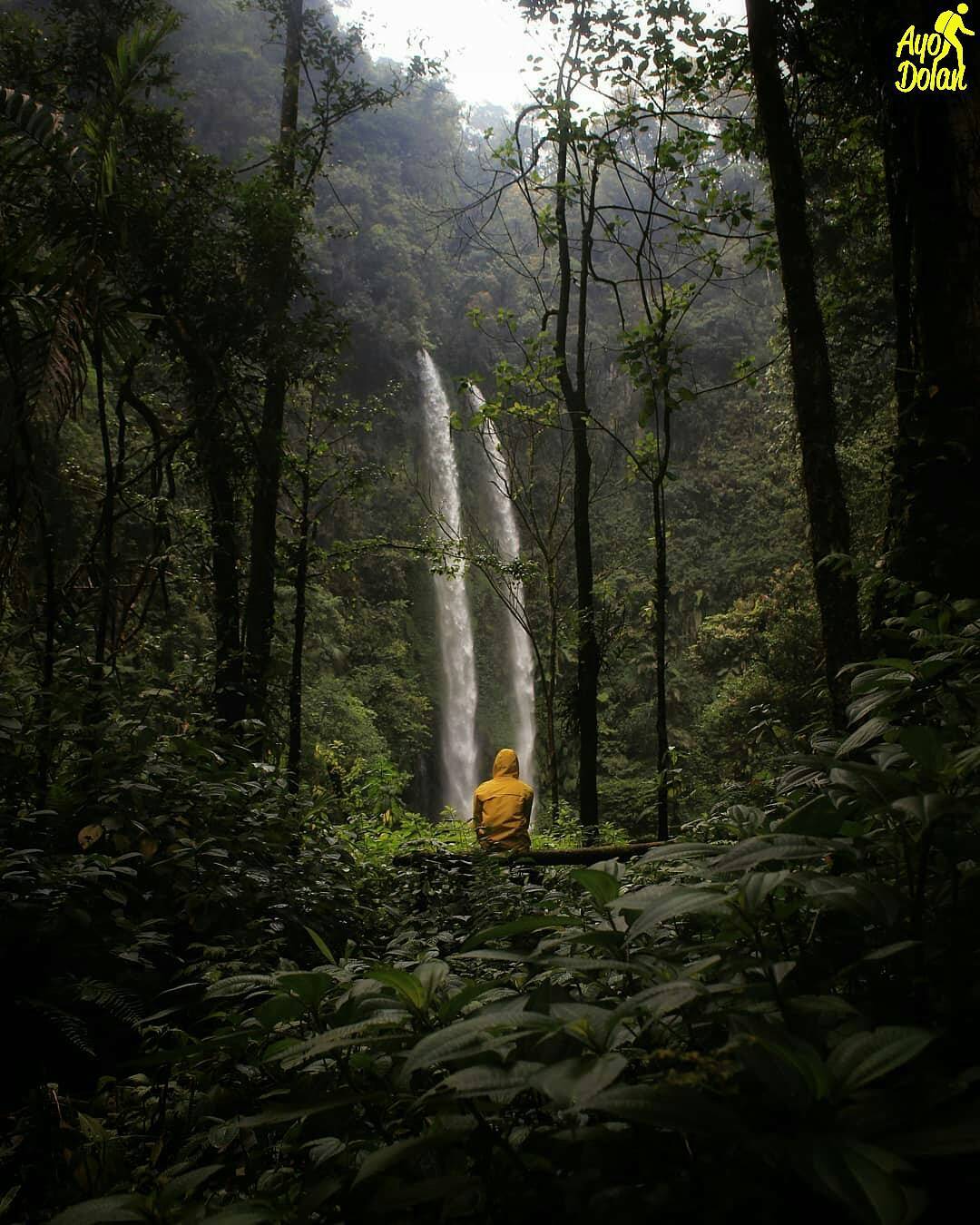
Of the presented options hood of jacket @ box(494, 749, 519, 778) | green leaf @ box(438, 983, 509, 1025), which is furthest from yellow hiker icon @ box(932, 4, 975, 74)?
hood of jacket @ box(494, 749, 519, 778)

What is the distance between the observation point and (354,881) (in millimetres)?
3938

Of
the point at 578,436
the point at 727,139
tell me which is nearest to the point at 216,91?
the point at 578,436

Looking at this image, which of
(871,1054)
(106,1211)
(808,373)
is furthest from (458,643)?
(871,1054)

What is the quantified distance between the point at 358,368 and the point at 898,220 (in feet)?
71.7

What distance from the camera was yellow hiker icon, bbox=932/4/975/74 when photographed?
2928 millimetres

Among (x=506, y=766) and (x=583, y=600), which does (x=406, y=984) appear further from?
(x=583, y=600)

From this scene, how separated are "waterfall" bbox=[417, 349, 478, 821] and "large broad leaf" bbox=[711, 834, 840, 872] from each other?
59.5 feet

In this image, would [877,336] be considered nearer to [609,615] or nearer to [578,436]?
[578,436]

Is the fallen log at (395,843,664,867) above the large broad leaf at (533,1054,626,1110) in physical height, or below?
below

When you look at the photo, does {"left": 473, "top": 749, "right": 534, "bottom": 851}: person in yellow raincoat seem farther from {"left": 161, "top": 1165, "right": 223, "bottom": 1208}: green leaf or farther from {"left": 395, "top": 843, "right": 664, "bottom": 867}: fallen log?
{"left": 161, "top": 1165, "right": 223, "bottom": 1208}: green leaf

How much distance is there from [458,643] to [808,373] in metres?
18.0

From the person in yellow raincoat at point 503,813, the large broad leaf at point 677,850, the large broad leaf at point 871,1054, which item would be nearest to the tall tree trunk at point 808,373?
the person in yellow raincoat at point 503,813

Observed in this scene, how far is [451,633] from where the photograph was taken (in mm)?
22078

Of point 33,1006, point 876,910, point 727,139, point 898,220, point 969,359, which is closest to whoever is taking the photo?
point 876,910
